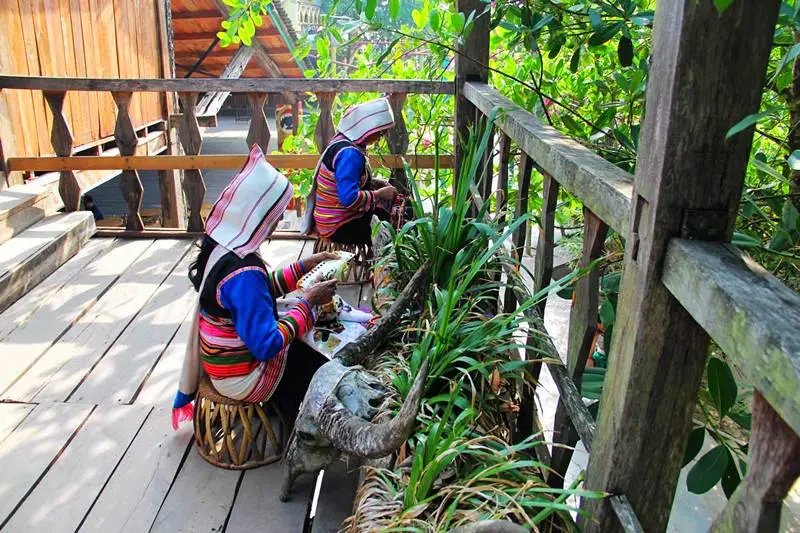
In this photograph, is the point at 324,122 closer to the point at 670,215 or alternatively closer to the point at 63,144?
the point at 63,144

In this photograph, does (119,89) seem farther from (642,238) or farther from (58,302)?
(642,238)

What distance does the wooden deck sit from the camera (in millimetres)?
1943

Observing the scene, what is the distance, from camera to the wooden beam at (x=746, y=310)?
2.03ft

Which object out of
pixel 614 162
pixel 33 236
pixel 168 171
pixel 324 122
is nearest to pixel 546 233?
pixel 614 162

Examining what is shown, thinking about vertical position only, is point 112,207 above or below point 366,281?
below

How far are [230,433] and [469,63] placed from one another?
222cm

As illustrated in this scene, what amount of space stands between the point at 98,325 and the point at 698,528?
2.74 metres

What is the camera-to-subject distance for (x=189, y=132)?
13.7 ft

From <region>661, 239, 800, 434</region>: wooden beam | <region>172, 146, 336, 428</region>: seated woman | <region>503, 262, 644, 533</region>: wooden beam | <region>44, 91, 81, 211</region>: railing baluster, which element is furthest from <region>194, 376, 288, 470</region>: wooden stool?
Answer: <region>44, 91, 81, 211</region>: railing baluster

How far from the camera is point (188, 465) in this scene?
2154 millimetres

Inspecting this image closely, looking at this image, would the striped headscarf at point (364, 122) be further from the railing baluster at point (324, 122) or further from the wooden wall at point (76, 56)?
the wooden wall at point (76, 56)

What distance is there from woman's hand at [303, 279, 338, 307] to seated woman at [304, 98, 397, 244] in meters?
1.05

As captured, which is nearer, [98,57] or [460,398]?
[460,398]

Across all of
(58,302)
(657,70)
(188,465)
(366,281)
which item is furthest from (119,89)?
(657,70)
